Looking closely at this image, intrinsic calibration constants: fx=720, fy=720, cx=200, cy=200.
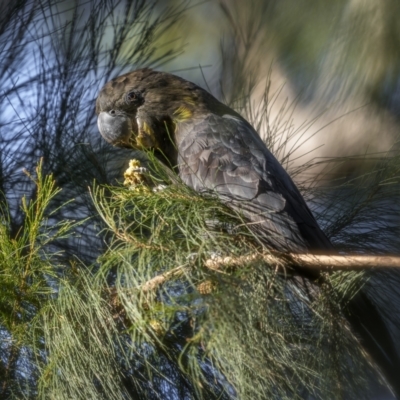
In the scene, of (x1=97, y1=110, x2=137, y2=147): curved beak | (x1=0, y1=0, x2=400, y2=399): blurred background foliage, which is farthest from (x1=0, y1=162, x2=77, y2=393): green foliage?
(x1=97, y1=110, x2=137, y2=147): curved beak

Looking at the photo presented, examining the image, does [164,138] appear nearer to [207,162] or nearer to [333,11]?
[207,162]

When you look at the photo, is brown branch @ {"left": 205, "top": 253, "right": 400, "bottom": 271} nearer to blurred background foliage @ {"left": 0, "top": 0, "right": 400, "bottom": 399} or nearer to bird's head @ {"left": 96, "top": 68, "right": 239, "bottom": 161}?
blurred background foliage @ {"left": 0, "top": 0, "right": 400, "bottom": 399}

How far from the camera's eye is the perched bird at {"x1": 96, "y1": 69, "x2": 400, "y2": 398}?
1.53m

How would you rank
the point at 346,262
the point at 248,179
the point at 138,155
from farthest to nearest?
the point at 138,155, the point at 248,179, the point at 346,262

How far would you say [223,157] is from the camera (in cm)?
182

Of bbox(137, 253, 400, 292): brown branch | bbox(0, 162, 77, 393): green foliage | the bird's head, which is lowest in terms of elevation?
bbox(0, 162, 77, 393): green foliage

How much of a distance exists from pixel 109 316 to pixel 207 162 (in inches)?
24.2

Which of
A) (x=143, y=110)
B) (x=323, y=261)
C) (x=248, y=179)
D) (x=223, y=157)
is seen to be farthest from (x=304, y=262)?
(x=143, y=110)

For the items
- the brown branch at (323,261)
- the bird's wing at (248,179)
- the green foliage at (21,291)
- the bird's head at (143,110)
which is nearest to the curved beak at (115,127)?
the bird's head at (143,110)

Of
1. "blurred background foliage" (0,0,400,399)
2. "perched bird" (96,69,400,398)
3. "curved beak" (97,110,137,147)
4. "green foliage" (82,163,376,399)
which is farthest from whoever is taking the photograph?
"curved beak" (97,110,137,147)

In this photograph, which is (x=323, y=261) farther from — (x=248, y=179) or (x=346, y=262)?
(x=248, y=179)

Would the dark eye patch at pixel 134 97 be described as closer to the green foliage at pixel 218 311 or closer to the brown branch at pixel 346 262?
the green foliage at pixel 218 311

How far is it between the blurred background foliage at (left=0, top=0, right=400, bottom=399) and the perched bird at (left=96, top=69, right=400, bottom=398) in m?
0.10

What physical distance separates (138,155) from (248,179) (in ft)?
2.00
